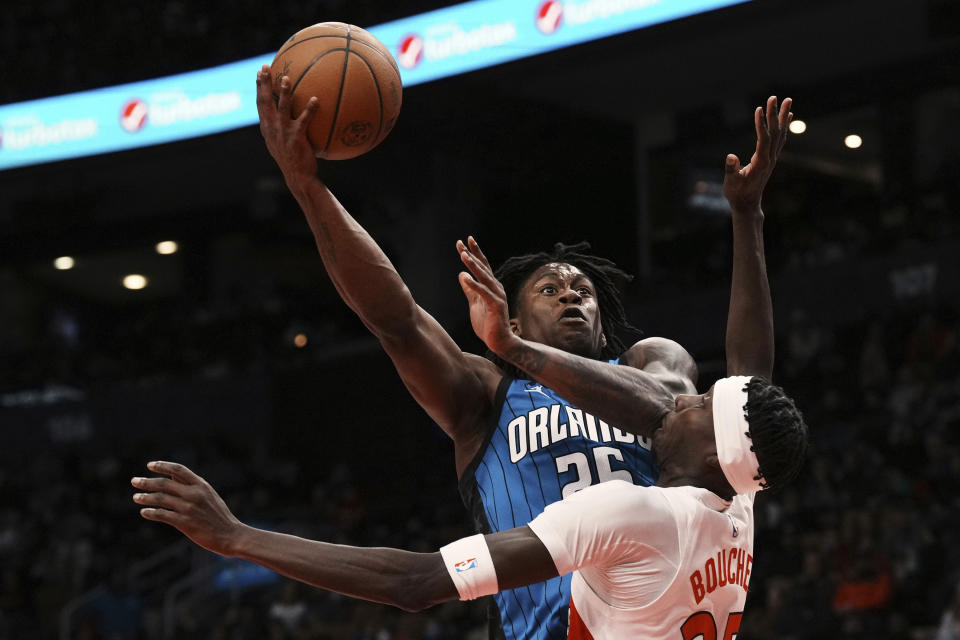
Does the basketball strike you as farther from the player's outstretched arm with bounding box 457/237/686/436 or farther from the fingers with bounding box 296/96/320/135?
the player's outstretched arm with bounding box 457/237/686/436

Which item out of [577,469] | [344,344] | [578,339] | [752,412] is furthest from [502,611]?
[344,344]

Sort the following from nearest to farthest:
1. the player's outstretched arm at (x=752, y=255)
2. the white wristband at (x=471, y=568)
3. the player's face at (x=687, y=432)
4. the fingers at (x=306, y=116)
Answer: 1. the white wristband at (x=471, y=568)
2. the player's face at (x=687, y=432)
3. the fingers at (x=306, y=116)
4. the player's outstretched arm at (x=752, y=255)

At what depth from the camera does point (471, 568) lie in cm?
291

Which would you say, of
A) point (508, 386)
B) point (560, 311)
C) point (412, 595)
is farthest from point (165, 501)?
point (560, 311)

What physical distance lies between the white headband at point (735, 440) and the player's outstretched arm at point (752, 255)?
2.90ft

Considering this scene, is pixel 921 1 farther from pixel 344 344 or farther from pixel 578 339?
pixel 578 339

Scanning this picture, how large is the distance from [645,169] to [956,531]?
881 cm

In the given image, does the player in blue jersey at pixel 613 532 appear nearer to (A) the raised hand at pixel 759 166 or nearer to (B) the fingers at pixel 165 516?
(B) the fingers at pixel 165 516

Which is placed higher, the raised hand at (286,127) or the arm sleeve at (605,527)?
the raised hand at (286,127)

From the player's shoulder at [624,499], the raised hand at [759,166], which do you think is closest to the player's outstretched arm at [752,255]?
the raised hand at [759,166]

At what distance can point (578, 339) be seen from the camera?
13.4 feet

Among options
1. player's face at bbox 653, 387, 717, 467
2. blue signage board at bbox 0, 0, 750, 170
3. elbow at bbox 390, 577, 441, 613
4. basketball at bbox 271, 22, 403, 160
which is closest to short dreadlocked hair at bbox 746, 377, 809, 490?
player's face at bbox 653, 387, 717, 467

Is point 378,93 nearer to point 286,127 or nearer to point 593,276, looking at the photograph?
point 286,127

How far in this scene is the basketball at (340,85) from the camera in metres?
3.74
